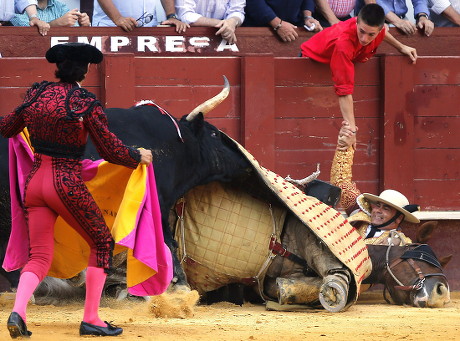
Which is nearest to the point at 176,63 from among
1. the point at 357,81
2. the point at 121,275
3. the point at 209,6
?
the point at 209,6

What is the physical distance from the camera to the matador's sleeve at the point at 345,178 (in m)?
8.12

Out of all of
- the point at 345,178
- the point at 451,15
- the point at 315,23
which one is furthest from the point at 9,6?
the point at 451,15

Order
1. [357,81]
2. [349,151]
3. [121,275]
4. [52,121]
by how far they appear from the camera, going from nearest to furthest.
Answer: [52,121]
[121,275]
[349,151]
[357,81]

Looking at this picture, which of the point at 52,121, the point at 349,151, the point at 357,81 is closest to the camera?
the point at 52,121

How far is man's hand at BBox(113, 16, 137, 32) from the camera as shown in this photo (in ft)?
28.6

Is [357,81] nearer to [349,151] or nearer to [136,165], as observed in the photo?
[349,151]

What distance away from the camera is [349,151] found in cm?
822

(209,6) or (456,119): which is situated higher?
(209,6)

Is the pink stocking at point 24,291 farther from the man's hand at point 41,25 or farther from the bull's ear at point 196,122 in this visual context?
the man's hand at point 41,25

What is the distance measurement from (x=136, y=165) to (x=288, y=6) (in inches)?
156

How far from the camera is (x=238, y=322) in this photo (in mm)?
6172

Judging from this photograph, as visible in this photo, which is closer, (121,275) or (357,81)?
(121,275)

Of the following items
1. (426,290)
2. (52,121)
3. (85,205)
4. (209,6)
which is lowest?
(426,290)

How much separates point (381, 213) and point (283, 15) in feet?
6.88
